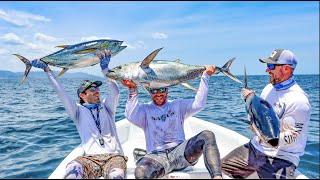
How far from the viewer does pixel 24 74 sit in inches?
213

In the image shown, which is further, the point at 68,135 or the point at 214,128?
the point at 68,135

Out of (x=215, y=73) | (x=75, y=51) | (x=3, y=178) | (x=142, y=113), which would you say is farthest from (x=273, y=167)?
(x=3, y=178)

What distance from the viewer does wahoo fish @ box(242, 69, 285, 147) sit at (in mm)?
4449

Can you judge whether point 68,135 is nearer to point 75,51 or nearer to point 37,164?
point 37,164

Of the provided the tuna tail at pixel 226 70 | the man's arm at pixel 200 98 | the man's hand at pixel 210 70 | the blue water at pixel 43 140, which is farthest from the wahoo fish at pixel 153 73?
the blue water at pixel 43 140

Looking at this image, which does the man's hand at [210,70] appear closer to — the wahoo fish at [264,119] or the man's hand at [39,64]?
the wahoo fish at [264,119]

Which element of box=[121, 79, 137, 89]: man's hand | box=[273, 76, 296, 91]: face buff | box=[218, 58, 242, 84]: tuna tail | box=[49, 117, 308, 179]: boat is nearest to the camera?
box=[273, 76, 296, 91]: face buff

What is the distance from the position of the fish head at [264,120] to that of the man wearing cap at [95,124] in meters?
1.78

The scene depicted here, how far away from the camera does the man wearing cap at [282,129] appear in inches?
187

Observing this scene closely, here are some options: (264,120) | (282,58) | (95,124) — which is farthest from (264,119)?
(95,124)

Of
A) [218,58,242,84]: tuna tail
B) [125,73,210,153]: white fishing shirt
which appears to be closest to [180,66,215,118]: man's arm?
[125,73,210,153]: white fishing shirt

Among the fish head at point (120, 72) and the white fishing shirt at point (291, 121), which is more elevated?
the fish head at point (120, 72)

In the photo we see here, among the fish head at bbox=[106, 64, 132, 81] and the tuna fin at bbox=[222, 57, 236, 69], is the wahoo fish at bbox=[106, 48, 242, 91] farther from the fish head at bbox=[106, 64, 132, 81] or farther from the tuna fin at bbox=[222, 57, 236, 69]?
the tuna fin at bbox=[222, 57, 236, 69]

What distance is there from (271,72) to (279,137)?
1.02 meters
